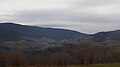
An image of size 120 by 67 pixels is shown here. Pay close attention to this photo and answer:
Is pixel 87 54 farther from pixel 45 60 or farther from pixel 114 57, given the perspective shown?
pixel 45 60

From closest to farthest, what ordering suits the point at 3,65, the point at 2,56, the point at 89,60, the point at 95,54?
the point at 3,65 < the point at 2,56 < the point at 89,60 < the point at 95,54

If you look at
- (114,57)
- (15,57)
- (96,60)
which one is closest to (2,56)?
(15,57)

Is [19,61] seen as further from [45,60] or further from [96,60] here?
[96,60]

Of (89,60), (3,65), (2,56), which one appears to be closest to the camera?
(3,65)

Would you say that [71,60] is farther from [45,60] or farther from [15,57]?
[15,57]

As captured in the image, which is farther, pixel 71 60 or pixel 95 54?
pixel 95 54

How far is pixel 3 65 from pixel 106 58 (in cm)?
7268

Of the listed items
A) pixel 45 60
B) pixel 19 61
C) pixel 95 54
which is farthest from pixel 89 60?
pixel 19 61

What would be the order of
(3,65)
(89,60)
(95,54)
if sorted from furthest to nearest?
(95,54) → (89,60) → (3,65)

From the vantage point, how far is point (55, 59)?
170 meters

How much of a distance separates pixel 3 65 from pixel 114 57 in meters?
77.1

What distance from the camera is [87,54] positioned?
177 metres

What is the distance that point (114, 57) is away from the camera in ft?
566

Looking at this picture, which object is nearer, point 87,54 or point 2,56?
point 2,56
